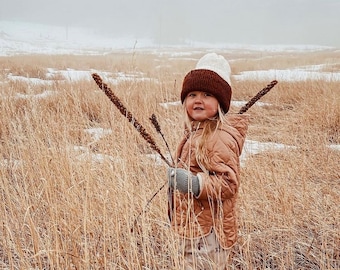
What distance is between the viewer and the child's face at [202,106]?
54.9 inches

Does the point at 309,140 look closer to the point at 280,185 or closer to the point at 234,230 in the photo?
the point at 280,185

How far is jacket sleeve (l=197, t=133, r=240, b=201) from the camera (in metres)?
1.28

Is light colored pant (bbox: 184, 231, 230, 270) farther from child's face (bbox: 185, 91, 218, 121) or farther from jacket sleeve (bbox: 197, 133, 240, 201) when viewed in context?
child's face (bbox: 185, 91, 218, 121)

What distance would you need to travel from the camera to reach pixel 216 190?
1.29 meters

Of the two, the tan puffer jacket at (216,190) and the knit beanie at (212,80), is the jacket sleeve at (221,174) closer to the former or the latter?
the tan puffer jacket at (216,190)

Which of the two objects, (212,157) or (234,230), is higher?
(212,157)

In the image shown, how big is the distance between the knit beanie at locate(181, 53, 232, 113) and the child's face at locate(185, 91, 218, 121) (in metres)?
0.03

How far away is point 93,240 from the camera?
1.72 metres

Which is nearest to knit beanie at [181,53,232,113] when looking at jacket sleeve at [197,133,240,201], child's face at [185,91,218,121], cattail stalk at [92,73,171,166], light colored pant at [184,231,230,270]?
child's face at [185,91,218,121]

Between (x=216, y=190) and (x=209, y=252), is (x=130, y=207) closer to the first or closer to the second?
(x=209, y=252)

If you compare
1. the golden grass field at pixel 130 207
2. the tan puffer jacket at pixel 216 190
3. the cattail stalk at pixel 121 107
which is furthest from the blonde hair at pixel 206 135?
the golden grass field at pixel 130 207

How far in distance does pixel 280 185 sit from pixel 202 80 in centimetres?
133

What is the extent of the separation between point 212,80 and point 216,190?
0.43 meters

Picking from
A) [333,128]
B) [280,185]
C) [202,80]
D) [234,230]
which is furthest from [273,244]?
[333,128]
